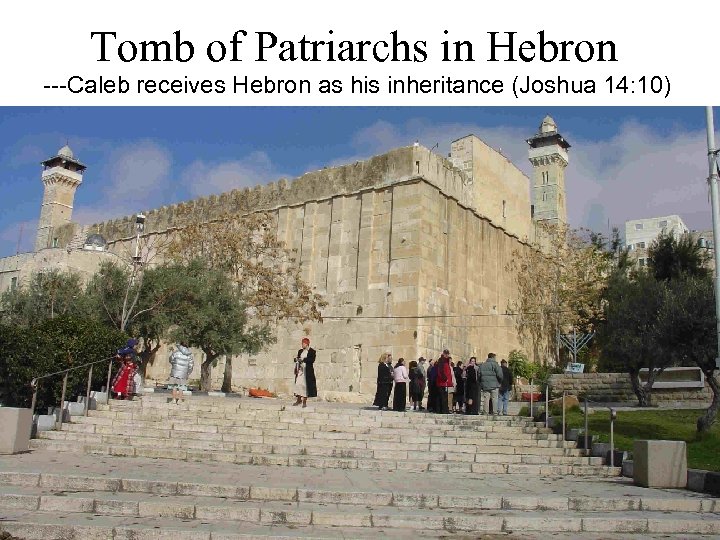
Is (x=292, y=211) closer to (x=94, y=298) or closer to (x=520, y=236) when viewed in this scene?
(x=94, y=298)

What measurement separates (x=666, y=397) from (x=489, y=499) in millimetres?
15810

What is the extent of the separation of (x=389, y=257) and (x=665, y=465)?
1594 centimetres

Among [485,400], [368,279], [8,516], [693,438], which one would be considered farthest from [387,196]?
[8,516]

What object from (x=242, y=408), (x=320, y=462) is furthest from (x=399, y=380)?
(x=320, y=462)

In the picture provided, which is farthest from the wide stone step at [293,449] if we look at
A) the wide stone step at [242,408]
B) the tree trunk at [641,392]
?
the tree trunk at [641,392]

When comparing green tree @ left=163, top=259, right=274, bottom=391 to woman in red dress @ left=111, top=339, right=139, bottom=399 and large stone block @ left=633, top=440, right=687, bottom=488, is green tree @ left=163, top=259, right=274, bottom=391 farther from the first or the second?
large stone block @ left=633, top=440, right=687, bottom=488

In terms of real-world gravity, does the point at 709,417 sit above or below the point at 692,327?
below

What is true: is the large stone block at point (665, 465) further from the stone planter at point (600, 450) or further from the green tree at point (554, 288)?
the green tree at point (554, 288)

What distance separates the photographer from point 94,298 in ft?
70.9

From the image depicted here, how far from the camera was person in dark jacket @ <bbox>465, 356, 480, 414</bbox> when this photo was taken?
15.2 metres

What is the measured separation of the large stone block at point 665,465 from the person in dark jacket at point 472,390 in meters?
6.25

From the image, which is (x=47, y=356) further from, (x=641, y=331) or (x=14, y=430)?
(x=641, y=331)

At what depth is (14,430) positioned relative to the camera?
367 inches

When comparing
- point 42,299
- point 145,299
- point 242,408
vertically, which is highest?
point 42,299
